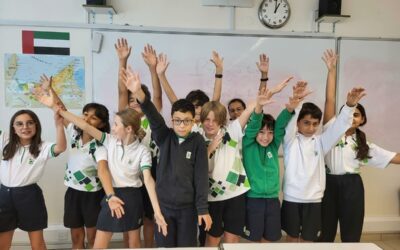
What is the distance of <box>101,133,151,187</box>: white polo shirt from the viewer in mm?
2139

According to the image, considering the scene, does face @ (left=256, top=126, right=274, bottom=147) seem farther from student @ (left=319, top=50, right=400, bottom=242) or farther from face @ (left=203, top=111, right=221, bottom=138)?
student @ (left=319, top=50, right=400, bottom=242)

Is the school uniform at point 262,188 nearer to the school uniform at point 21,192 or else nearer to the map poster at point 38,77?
the school uniform at point 21,192

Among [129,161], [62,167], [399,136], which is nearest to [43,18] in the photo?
[62,167]

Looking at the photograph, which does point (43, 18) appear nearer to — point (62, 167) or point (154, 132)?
point (62, 167)

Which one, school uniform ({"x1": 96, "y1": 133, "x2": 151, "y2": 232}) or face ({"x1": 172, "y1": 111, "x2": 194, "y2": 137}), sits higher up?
face ({"x1": 172, "y1": 111, "x2": 194, "y2": 137})

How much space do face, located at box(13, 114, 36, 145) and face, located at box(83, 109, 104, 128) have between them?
35 centimetres

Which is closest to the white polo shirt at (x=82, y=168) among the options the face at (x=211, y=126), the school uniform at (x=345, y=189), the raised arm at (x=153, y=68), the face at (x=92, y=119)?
the face at (x=92, y=119)

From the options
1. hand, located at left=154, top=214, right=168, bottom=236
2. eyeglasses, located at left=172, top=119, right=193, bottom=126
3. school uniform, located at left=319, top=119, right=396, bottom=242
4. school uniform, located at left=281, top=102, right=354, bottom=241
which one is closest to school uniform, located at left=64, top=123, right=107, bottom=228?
hand, located at left=154, top=214, right=168, bottom=236

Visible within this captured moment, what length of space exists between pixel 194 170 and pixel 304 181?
0.82 meters

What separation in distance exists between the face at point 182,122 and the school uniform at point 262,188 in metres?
0.48

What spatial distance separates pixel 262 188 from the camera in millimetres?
2203

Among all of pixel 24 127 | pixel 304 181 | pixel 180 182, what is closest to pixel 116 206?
pixel 180 182

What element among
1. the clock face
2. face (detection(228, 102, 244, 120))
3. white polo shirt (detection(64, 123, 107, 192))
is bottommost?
white polo shirt (detection(64, 123, 107, 192))

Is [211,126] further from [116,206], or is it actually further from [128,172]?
[116,206]
